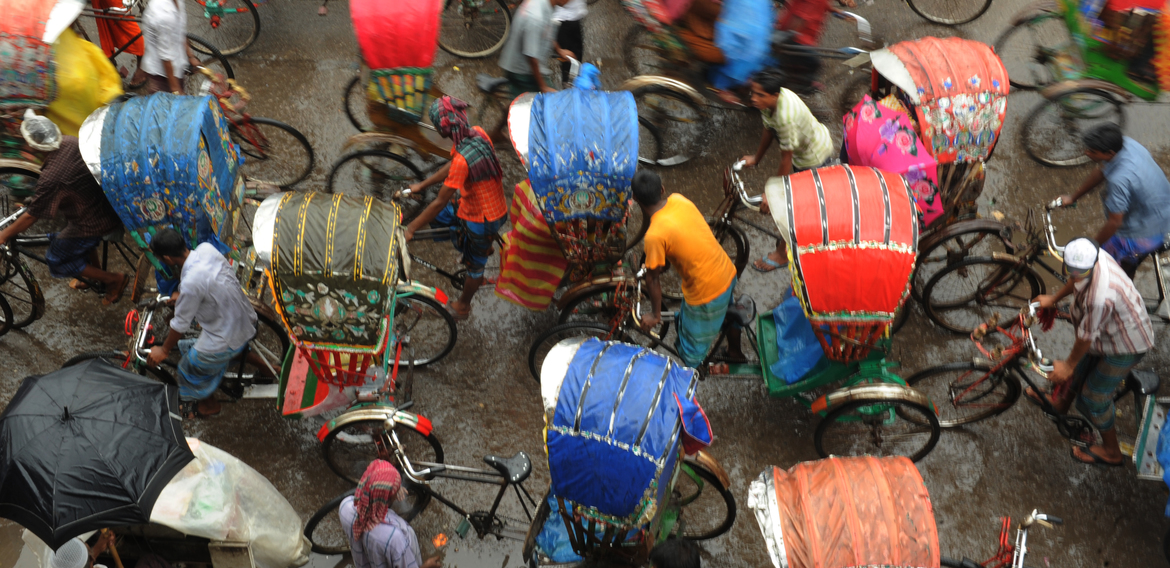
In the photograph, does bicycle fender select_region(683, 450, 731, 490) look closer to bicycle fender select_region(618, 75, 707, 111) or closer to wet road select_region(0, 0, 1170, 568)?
wet road select_region(0, 0, 1170, 568)

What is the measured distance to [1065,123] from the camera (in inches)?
283

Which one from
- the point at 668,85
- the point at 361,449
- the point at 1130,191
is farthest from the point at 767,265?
the point at 361,449

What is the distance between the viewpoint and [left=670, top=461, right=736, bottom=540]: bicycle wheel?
16.3 feet

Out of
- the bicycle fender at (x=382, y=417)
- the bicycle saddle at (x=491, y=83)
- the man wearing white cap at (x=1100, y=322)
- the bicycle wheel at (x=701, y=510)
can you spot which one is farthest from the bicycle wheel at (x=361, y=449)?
the man wearing white cap at (x=1100, y=322)

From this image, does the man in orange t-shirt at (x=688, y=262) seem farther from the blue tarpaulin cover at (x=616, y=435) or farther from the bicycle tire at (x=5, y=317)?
the bicycle tire at (x=5, y=317)

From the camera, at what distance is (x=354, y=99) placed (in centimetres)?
728

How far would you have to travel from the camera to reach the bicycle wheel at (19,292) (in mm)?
5730

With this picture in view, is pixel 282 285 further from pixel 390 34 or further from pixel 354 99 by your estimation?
pixel 354 99

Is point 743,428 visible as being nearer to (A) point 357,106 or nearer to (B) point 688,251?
(B) point 688,251

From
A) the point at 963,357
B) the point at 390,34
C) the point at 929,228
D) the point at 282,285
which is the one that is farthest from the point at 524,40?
the point at 963,357

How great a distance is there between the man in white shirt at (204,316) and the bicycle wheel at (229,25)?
3.56 metres

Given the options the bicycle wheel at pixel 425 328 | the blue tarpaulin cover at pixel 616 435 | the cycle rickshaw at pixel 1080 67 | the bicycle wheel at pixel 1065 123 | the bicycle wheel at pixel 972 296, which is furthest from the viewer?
the bicycle wheel at pixel 1065 123

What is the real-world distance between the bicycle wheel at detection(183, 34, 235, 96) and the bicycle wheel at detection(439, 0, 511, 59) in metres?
1.96

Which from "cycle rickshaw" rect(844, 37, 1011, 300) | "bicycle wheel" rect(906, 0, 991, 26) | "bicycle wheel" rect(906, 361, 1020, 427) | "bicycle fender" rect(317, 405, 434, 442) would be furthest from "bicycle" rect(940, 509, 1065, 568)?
"bicycle wheel" rect(906, 0, 991, 26)
